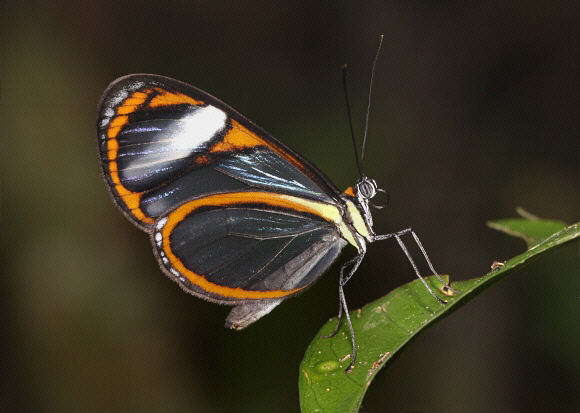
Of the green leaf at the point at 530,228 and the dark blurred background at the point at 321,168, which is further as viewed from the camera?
the dark blurred background at the point at 321,168

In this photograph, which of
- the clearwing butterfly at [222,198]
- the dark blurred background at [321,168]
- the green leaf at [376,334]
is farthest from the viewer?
the dark blurred background at [321,168]

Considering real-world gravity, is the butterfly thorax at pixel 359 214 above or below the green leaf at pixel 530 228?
above

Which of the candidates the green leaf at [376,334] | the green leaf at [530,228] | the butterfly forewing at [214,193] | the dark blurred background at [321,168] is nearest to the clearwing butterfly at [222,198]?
the butterfly forewing at [214,193]

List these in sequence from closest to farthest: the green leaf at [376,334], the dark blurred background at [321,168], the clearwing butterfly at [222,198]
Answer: the green leaf at [376,334]
the clearwing butterfly at [222,198]
the dark blurred background at [321,168]

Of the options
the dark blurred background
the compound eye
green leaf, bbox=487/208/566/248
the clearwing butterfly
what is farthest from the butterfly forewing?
the dark blurred background

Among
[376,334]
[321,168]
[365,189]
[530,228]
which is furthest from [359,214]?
[321,168]

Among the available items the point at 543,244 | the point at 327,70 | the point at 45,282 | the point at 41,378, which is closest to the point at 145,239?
the point at 45,282

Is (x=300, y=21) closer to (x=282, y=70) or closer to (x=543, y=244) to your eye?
(x=282, y=70)

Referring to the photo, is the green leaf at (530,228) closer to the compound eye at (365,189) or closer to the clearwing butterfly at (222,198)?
the clearwing butterfly at (222,198)

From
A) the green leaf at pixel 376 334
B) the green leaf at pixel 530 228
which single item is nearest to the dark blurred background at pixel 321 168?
the green leaf at pixel 530 228
